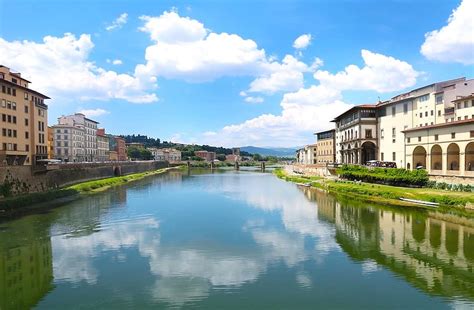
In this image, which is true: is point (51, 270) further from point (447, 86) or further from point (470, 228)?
point (447, 86)

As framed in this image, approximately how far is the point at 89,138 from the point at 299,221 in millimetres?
96266

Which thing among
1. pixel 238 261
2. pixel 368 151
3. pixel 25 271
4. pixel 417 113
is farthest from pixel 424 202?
pixel 25 271

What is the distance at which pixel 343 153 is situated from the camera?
266 ft

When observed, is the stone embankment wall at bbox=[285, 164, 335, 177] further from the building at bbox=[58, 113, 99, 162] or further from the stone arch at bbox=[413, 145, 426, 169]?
the building at bbox=[58, 113, 99, 162]

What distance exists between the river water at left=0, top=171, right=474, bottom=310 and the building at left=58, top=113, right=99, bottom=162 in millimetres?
75274

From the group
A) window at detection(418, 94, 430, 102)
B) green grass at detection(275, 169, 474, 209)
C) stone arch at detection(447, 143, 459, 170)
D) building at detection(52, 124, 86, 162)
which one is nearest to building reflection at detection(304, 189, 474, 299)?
green grass at detection(275, 169, 474, 209)

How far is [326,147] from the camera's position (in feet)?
335

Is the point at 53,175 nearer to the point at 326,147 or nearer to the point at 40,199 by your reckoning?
the point at 40,199

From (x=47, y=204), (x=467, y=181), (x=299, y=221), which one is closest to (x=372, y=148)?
(x=467, y=181)

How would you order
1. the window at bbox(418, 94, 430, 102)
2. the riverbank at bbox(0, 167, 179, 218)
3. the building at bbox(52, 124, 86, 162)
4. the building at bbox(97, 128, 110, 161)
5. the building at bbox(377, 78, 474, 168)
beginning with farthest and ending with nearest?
the building at bbox(97, 128, 110, 161) → the building at bbox(52, 124, 86, 162) → the window at bbox(418, 94, 430, 102) → the building at bbox(377, 78, 474, 168) → the riverbank at bbox(0, 167, 179, 218)

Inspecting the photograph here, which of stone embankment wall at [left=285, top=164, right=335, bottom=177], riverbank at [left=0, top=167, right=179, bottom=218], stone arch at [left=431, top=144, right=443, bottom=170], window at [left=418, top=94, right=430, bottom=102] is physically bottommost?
riverbank at [left=0, top=167, right=179, bottom=218]

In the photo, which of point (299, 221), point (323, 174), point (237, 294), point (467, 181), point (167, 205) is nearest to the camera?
point (237, 294)

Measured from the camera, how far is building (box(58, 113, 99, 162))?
4070 inches

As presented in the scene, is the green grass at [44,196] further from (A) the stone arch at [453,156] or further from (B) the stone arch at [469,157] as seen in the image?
(B) the stone arch at [469,157]
